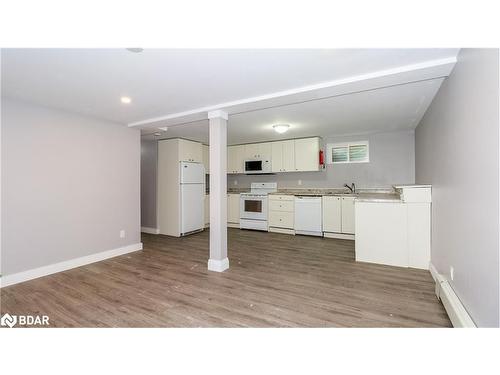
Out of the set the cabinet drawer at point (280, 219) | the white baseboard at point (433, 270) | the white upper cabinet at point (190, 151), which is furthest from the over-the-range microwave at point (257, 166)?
the white baseboard at point (433, 270)

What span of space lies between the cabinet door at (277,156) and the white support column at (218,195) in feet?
8.82

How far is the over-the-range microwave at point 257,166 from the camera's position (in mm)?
5898

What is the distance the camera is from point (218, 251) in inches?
126

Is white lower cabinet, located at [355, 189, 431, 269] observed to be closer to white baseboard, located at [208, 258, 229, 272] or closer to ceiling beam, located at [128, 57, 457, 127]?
ceiling beam, located at [128, 57, 457, 127]

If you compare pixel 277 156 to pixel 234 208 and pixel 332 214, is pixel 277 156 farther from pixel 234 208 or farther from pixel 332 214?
pixel 332 214

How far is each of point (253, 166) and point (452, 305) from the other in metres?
4.68

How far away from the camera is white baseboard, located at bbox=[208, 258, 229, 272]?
3.19 meters

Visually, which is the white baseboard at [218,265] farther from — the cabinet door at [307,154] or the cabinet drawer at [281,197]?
the cabinet door at [307,154]

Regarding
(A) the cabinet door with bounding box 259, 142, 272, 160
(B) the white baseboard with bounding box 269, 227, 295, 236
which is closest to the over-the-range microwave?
(A) the cabinet door with bounding box 259, 142, 272, 160

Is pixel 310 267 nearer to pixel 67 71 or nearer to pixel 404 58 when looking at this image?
pixel 404 58

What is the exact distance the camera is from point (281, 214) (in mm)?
5527

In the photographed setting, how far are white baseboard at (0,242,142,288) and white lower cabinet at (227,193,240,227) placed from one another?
255cm
